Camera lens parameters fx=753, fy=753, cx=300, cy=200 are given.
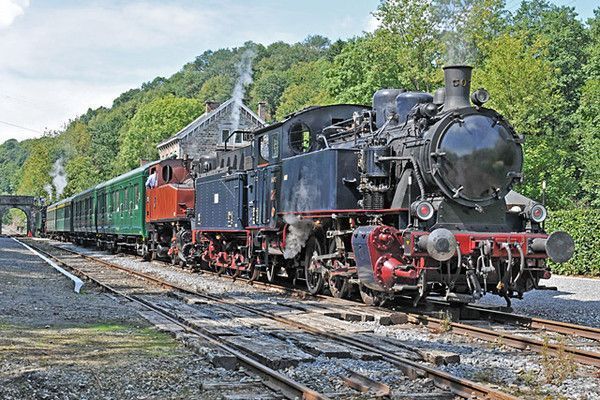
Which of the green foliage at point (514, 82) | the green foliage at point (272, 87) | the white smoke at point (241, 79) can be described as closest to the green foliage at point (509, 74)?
the green foliage at point (514, 82)

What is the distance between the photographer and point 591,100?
35.6 m

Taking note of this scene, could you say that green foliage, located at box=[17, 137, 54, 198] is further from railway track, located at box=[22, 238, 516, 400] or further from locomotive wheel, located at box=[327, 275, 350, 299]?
locomotive wheel, located at box=[327, 275, 350, 299]

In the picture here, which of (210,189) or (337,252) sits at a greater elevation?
(210,189)

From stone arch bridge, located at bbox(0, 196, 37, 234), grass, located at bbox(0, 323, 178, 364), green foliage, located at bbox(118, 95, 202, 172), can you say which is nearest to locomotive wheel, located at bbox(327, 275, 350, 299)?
grass, located at bbox(0, 323, 178, 364)

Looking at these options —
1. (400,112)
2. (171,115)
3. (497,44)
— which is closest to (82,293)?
(400,112)

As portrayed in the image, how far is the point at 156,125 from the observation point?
78.9m

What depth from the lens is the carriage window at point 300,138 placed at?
591 inches

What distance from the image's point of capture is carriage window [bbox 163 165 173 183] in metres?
25.5

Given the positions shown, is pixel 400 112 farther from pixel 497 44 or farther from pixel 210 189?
pixel 497 44

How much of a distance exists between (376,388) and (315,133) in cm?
898

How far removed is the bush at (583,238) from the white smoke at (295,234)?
40.7 feet

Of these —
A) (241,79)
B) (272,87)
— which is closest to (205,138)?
(241,79)

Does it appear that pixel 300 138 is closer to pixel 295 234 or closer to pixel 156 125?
pixel 295 234

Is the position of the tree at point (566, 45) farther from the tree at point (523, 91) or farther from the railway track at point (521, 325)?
the railway track at point (521, 325)
